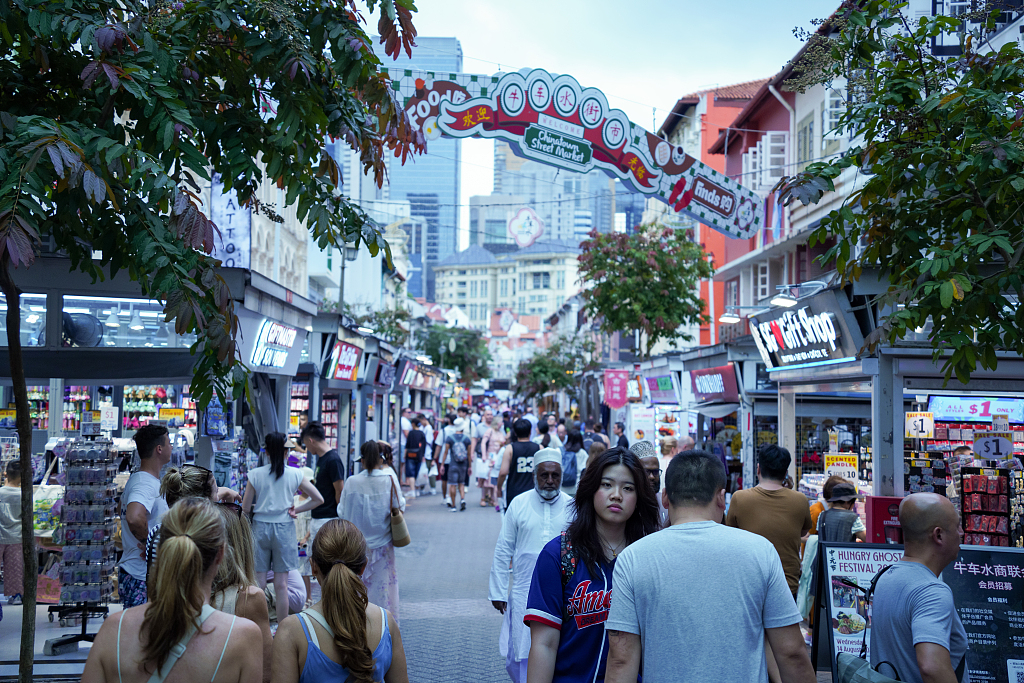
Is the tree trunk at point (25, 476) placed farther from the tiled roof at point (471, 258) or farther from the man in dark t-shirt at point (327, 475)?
the tiled roof at point (471, 258)

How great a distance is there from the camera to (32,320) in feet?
29.9

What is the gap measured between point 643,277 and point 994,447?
65.2 feet

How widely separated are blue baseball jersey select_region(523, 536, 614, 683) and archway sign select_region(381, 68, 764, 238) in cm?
876

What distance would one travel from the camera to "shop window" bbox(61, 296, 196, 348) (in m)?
9.06

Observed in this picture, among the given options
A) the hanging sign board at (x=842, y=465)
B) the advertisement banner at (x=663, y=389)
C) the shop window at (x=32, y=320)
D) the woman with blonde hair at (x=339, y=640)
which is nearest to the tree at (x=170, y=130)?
the woman with blonde hair at (x=339, y=640)

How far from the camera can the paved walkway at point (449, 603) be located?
7816 millimetres

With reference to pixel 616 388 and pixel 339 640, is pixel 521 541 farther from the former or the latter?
pixel 616 388

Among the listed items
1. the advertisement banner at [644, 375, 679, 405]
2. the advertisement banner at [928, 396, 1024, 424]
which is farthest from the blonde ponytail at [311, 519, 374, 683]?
the advertisement banner at [644, 375, 679, 405]

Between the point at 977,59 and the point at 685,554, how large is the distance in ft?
16.8

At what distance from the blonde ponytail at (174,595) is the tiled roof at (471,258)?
161 metres

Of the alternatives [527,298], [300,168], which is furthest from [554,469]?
[527,298]

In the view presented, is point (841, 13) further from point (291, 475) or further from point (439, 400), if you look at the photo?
point (439, 400)

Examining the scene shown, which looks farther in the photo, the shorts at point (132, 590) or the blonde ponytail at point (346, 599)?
the shorts at point (132, 590)

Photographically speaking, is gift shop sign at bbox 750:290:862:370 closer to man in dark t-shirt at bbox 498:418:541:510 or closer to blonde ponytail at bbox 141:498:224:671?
man in dark t-shirt at bbox 498:418:541:510
